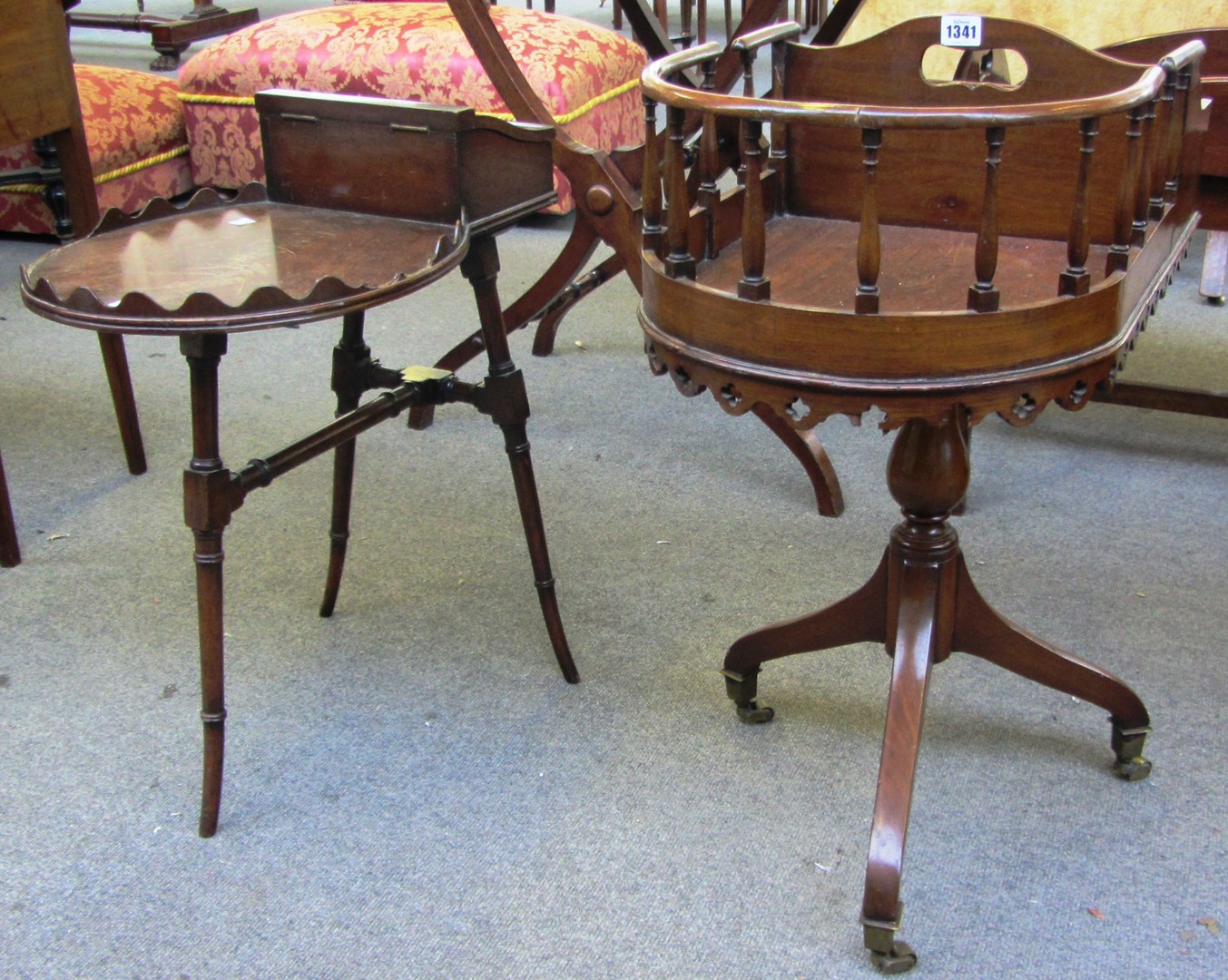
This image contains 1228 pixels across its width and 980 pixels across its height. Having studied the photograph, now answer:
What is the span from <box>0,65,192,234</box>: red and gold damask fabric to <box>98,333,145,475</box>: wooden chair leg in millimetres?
1300

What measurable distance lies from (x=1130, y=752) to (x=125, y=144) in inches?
127

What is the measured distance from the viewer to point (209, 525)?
1.52 metres

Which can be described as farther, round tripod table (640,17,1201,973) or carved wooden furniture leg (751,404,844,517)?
carved wooden furniture leg (751,404,844,517)

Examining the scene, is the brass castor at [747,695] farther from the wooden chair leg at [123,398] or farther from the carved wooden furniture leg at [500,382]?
the wooden chair leg at [123,398]

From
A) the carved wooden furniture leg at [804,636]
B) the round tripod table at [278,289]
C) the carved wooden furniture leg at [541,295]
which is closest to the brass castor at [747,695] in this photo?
the carved wooden furniture leg at [804,636]

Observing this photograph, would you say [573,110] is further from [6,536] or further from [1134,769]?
[1134,769]

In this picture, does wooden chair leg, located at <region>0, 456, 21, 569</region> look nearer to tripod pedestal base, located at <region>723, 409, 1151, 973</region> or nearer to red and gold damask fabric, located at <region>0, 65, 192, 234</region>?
tripod pedestal base, located at <region>723, 409, 1151, 973</region>

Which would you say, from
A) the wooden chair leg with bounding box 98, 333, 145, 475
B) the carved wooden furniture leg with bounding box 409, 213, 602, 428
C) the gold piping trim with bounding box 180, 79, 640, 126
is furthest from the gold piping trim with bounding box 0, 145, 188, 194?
the carved wooden furniture leg with bounding box 409, 213, 602, 428

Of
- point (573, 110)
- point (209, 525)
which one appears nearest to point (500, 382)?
point (209, 525)

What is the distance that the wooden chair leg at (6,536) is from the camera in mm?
2230

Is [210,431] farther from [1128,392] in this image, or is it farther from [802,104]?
[1128,392]

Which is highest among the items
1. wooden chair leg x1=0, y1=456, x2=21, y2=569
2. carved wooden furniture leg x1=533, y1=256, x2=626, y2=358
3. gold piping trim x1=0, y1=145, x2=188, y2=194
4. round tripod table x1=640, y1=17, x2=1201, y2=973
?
round tripod table x1=640, y1=17, x2=1201, y2=973

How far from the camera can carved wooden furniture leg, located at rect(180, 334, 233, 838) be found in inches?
57.1

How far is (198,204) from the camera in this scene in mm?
1766
